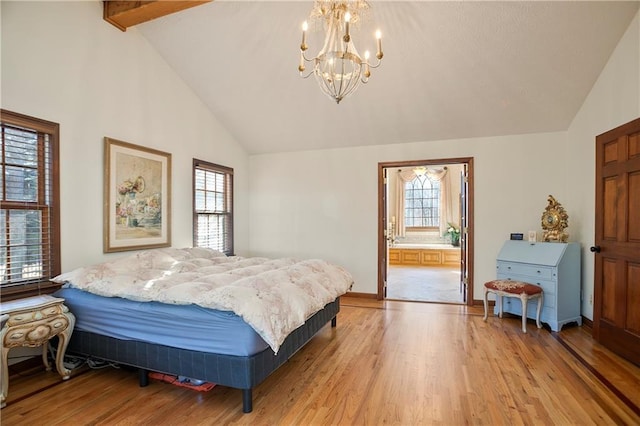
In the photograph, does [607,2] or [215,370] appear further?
[607,2]

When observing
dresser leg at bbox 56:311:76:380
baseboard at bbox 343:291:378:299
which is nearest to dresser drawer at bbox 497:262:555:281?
baseboard at bbox 343:291:378:299

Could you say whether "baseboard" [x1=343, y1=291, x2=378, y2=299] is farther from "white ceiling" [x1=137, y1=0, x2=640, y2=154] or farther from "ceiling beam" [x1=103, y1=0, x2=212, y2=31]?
"ceiling beam" [x1=103, y1=0, x2=212, y2=31]

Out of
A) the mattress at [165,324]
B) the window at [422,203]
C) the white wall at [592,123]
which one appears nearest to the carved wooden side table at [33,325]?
the mattress at [165,324]

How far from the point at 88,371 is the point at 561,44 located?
17.4 ft

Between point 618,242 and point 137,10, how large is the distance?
502cm

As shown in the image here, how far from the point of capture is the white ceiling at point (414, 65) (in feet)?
10.6

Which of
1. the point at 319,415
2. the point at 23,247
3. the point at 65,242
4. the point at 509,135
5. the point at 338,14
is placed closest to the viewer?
the point at 319,415

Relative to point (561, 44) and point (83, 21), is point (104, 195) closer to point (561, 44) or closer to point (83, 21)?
point (83, 21)

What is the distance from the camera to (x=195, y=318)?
2.30 metres

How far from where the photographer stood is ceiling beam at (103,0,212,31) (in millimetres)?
3154

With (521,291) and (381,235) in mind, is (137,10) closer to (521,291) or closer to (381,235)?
(381,235)

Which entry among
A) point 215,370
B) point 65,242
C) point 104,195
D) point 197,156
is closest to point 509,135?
point 197,156

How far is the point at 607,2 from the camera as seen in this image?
296 centimetres

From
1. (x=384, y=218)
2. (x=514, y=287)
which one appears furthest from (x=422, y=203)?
(x=514, y=287)
